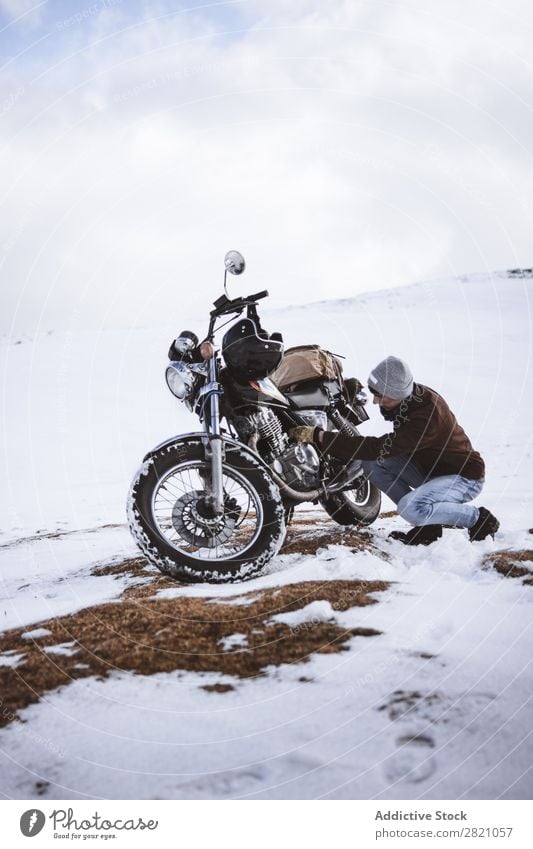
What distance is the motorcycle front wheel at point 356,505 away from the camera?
4.80m

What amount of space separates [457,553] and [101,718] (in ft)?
7.33

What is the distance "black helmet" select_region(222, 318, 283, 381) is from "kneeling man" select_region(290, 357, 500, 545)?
21.2 inches

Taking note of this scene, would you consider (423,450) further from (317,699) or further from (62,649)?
(62,649)

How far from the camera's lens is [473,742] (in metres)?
1.72

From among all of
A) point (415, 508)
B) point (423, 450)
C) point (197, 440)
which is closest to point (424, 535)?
point (415, 508)

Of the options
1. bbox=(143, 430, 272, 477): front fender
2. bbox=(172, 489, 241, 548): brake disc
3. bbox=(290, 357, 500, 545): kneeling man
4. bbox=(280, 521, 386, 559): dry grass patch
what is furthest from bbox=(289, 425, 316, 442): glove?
bbox=(172, 489, 241, 548): brake disc

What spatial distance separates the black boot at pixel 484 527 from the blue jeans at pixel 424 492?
0.03 m

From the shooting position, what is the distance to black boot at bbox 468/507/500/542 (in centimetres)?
383

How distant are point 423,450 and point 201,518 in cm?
171

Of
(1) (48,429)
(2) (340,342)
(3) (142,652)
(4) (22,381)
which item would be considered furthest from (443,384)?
(3) (142,652)

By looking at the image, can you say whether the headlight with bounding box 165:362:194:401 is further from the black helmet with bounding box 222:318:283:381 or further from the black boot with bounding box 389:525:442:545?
the black boot with bounding box 389:525:442:545

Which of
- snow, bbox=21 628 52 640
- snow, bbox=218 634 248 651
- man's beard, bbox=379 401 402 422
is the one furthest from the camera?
man's beard, bbox=379 401 402 422

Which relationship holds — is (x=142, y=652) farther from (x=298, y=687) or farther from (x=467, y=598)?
(x=467, y=598)

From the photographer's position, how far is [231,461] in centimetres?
339
